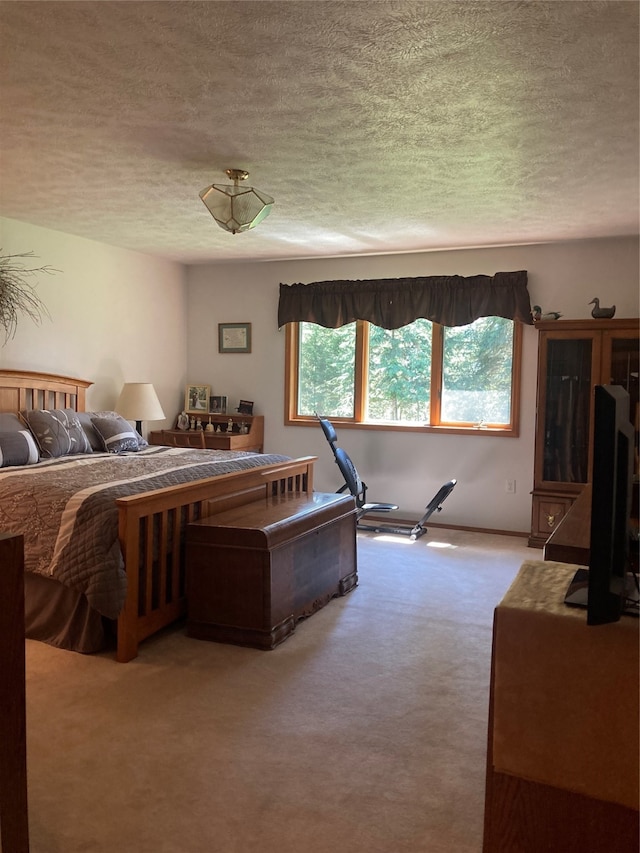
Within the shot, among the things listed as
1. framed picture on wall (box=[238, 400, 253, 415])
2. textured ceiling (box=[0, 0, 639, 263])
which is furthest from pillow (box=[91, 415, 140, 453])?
framed picture on wall (box=[238, 400, 253, 415])

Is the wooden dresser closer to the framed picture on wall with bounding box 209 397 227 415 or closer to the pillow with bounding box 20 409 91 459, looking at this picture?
the framed picture on wall with bounding box 209 397 227 415

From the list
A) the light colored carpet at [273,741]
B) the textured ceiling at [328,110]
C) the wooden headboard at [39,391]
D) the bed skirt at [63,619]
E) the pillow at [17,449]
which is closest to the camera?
the light colored carpet at [273,741]

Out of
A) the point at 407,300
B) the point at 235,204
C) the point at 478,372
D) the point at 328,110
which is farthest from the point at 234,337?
the point at 328,110

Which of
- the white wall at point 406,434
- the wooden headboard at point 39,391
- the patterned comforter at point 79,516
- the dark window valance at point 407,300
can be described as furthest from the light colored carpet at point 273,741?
the dark window valance at point 407,300

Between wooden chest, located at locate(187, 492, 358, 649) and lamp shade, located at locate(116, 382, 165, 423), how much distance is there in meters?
2.31

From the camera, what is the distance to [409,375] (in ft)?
19.9

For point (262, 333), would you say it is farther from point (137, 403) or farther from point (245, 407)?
point (137, 403)

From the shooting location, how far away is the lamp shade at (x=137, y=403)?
218 inches

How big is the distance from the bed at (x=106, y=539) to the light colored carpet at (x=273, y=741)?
5.7 inches

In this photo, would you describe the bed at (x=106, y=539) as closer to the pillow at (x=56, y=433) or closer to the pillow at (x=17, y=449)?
the pillow at (x=17, y=449)

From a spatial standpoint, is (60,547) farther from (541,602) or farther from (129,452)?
(541,602)

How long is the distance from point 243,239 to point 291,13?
11.3 ft

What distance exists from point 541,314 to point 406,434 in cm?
157

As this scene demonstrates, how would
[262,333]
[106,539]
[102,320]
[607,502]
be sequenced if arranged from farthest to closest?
[262,333], [102,320], [106,539], [607,502]
